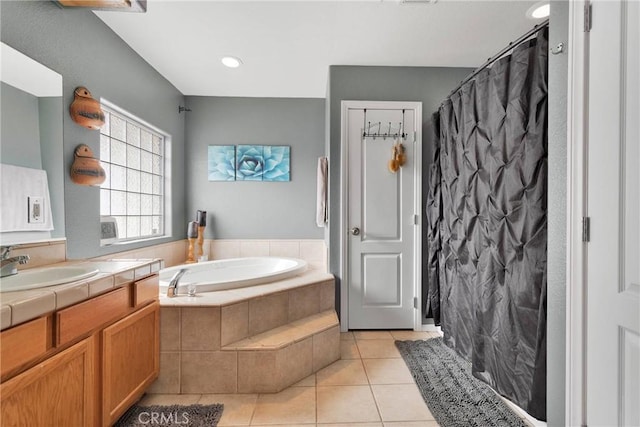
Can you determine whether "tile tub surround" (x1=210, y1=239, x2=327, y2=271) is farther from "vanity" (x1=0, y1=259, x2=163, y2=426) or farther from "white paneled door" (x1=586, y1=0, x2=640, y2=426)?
"white paneled door" (x1=586, y1=0, x2=640, y2=426)

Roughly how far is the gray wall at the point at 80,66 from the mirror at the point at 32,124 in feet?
0.21

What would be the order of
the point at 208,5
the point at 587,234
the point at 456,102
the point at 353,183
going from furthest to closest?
the point at 353,183
the point at 456,102
the point at 208,5
the point at 587,234

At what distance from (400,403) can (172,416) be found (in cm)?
130

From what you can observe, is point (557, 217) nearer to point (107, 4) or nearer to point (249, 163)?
point (107, 4)

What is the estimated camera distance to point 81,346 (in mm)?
1184

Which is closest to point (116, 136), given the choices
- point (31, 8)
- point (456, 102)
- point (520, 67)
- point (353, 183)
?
point (31, 8)

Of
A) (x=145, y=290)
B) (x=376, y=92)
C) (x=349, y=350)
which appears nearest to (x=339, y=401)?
(x=349, y=350)

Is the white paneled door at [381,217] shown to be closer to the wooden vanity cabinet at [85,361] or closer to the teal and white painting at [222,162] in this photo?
the teal and white painting at [222,162]

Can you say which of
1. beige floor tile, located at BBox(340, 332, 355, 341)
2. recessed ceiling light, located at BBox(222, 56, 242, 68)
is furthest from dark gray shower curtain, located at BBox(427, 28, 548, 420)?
recessed ceiling light, located at BBox(222, 56, 242, 68)

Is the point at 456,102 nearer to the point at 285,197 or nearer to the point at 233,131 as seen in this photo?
the point at 285,197

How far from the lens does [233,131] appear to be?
11.5 feet

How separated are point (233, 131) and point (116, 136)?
4.23ft

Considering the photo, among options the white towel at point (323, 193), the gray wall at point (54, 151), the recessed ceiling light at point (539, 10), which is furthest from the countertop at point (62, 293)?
the recessed ceiling light at point (539, 10)

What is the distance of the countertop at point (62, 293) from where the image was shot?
0.91 m
